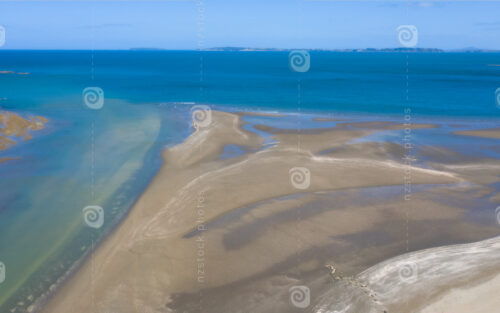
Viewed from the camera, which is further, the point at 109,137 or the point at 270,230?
the point at 109,137

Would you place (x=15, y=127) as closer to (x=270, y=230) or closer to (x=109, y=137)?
(x=109, y=137)

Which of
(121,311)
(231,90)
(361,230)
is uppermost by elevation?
(231,90)

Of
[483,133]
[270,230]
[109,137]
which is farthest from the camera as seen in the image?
[483,133]

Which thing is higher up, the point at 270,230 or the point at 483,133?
the point at 483,133

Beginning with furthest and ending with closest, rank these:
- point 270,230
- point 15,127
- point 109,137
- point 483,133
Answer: point 15,127 → point 483,133 → point 109,137 → point 270,230

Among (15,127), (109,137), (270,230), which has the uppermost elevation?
(15,127)

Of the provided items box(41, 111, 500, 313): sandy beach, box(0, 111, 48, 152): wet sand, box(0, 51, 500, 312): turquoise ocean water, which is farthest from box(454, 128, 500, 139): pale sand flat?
box(0, 111, 48, 152): wet sand

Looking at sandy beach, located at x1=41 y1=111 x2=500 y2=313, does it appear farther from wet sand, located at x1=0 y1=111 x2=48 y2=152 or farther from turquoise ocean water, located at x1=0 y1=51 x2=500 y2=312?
wet sand, located at x1=0 y1=111 x2=48 y2=152

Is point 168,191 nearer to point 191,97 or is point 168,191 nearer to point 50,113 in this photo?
point 50,113

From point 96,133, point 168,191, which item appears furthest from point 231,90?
point 168,191

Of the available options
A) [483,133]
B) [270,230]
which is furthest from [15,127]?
[483,133]
